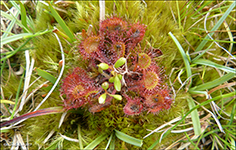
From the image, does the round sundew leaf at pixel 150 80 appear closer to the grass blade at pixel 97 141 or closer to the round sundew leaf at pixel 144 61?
the round sundew leaf at pixel 144 61

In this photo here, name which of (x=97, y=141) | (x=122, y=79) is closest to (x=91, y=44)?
(x=122, y=79)

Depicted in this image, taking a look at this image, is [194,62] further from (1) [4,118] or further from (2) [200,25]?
(1) [4,118]

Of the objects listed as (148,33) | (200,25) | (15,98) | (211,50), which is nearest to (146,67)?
(148,33)

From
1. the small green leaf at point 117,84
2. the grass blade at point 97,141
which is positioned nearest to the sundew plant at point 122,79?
the grass blade at point 97,141

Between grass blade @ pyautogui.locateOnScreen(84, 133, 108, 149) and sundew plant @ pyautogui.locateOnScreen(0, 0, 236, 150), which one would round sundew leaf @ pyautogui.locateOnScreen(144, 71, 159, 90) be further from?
grass blade @ pyautogui.locateOnScreen(84, 133, 108, 149)

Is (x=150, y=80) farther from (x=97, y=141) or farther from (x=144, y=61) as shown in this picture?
(x=97, y=141)

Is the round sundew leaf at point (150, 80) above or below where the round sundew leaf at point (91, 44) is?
below

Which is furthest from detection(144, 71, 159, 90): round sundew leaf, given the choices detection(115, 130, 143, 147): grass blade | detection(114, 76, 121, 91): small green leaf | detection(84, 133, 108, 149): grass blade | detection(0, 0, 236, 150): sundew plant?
detection(84, 133, 108, 149): grass blade
